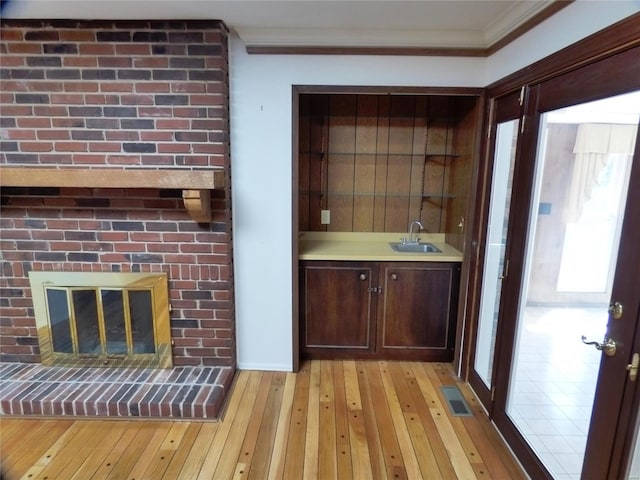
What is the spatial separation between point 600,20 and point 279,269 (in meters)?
2.13

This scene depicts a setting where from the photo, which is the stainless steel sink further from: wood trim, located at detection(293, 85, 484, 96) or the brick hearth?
the brick hearth

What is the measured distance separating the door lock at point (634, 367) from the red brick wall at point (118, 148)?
213 cm

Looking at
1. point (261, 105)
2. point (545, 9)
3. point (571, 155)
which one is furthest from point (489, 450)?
point (261, 105)

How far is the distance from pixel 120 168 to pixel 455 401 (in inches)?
106

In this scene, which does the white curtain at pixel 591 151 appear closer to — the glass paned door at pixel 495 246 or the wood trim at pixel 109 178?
the glass paned door at pixel 495 246

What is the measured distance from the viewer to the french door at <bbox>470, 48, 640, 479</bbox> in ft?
4.25

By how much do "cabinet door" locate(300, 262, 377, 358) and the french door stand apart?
823mm

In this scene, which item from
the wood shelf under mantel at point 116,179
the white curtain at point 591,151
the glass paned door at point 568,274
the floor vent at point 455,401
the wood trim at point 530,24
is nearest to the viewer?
the white curtain at point 591,151

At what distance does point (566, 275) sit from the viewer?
192 centimetres

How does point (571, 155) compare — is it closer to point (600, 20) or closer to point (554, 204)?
point (554, 204)

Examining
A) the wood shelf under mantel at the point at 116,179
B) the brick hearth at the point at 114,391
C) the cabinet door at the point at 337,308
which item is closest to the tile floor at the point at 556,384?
the cabinet door at the point at 337,308

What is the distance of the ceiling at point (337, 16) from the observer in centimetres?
191

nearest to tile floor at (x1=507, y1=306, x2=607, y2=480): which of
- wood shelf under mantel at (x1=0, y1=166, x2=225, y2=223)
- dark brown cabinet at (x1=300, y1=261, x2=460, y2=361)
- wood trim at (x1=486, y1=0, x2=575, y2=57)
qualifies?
dark brown cabinet at (x1=300, y1=261, x2=460, y2=361)

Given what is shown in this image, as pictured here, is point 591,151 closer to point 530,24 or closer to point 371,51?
point 530,24
